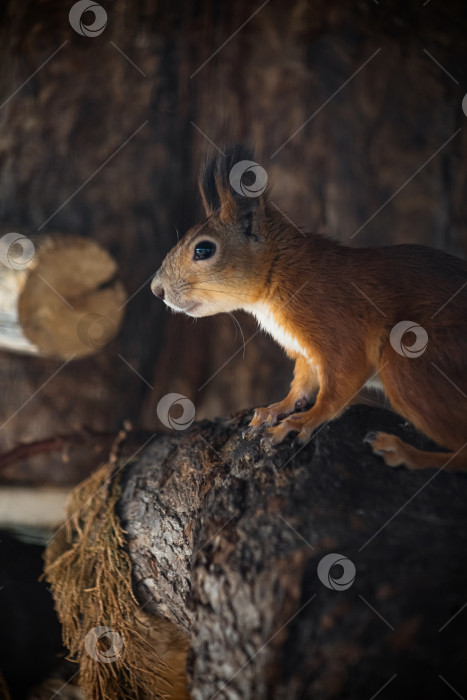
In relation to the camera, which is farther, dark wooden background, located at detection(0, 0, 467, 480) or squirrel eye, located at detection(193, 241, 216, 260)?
dark wooden background, located at detection(0, 0, 467, 480)

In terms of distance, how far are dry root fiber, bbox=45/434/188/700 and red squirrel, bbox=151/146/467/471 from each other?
42 cm

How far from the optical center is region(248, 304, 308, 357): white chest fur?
3.52 feet

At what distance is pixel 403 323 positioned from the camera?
0.97 meters
